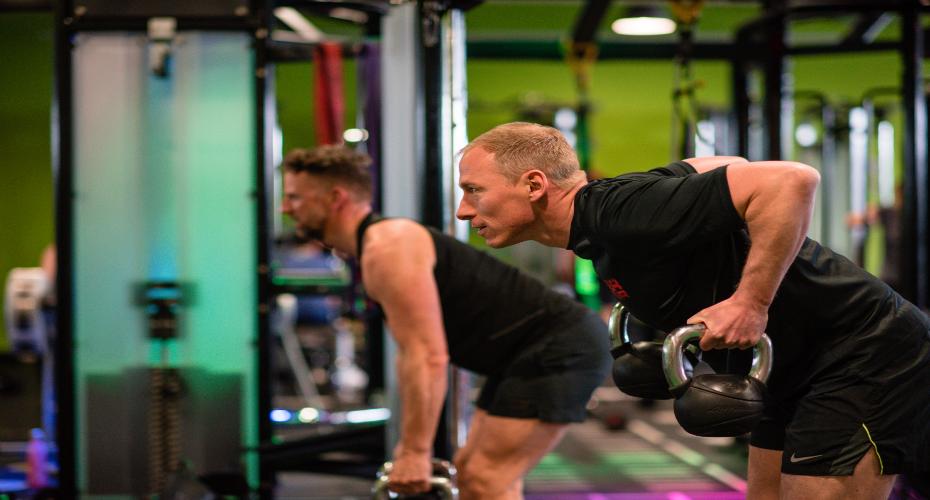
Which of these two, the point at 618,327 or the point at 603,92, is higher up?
the point at 603,92

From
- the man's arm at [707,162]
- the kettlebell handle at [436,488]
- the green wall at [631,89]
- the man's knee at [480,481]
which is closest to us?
the man's arm at [707,162]

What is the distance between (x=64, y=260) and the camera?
11.8 feet

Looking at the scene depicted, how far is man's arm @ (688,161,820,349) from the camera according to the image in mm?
1499

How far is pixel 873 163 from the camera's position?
6934mm

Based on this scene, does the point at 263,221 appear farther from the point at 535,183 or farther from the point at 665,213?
the point at 665,213

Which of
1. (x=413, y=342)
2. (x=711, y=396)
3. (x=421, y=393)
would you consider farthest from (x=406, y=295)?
(x=711, y=396)

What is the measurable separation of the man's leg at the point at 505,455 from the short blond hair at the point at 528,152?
96cm

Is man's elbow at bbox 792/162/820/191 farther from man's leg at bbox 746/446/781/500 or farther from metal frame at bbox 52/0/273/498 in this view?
metal frame at bbox 52/0/273/498

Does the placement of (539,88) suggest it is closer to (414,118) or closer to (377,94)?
(377,94)

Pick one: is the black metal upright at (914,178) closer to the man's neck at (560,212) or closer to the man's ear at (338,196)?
the man's ear at (338,196)

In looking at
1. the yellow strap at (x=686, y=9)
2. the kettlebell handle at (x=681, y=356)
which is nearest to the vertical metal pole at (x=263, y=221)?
the yellow strap at (x=686, y=9)

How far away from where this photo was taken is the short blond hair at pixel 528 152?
5.71ft

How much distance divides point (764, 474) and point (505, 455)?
760mm

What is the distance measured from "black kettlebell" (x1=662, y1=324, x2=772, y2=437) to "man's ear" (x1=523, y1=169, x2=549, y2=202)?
0.35 meters
